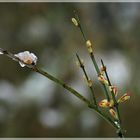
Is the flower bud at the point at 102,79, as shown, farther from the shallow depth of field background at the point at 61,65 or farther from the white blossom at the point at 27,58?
the shallow depth of field background at the point at 61,65

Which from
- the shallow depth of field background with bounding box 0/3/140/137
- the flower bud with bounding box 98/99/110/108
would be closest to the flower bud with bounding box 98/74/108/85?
the flower bud with bounding box 98/99/110/108

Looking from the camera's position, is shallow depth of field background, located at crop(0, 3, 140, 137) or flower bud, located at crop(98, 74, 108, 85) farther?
shallow depth of field background, located at crop(0, 3, 140, 137)

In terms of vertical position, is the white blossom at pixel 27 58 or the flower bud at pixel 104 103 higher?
the white blossom at pixel 27 58

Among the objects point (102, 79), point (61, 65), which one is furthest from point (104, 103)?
point (61, 65)

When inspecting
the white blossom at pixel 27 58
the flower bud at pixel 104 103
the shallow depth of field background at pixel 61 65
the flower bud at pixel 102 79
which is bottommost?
the flower bud at pixel 104 103

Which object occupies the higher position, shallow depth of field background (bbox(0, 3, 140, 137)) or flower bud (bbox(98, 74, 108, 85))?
shallow depth of field background (bbox(0, 3, 140, 137))

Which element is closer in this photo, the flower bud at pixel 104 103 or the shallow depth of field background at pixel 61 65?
the flower bud at pixel 104 103

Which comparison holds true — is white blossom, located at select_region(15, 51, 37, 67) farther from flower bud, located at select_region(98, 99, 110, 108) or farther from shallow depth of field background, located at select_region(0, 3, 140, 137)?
shallow depth of field background, located at select_region(0, 3, 140, 137)

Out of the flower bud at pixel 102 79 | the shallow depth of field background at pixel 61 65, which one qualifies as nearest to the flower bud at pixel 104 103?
the flower bud at pixel 102 79

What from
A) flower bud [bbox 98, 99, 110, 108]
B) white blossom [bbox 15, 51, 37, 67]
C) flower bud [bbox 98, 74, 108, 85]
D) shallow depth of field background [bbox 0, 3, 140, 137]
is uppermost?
shallow depth of field background [bbox 0, 3, 140, 137]

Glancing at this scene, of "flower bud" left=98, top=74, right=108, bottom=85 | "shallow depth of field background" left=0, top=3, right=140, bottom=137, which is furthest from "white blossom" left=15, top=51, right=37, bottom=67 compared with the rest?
"shallow depth of field background" left=0, top=3, right=140, bottom=137
